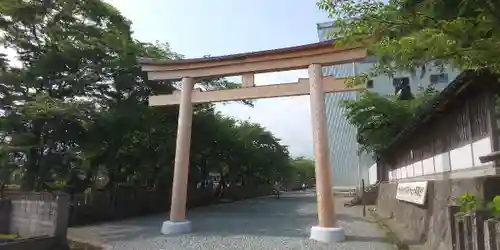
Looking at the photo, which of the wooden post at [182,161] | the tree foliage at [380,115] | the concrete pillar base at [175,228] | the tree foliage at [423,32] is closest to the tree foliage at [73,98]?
the wooden post at [182,161]

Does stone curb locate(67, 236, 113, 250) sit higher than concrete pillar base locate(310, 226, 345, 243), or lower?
lower

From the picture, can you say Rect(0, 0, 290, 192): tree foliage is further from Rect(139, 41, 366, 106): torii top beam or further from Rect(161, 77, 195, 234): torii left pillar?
Rect(161, 77, 195, 234): torii left pillar

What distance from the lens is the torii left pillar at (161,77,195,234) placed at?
1250 centimetres

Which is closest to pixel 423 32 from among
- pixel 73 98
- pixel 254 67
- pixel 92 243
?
pixel 254 67

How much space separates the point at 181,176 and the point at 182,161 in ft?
1.57

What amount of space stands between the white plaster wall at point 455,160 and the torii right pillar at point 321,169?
110 inches

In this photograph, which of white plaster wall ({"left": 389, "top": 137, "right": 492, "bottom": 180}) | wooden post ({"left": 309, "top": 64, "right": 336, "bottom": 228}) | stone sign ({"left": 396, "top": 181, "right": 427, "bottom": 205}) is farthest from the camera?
wooden post ({"left": 309, "top": 64, "right": 336, "bottom": 228})

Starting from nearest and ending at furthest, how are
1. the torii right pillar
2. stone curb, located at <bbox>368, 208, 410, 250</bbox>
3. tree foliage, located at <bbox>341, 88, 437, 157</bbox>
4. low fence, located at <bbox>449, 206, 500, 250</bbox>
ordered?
low fence, located at <bbox>449, 206, 500, 250</bbox>
stone curb, located at <bbox>368, 208, 410, 250</bbox>
the torii right pillar
tree foliage, located at <bbox>341, 88, 437, 157</bbox>

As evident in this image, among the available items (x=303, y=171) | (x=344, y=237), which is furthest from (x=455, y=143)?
(x=303, y=171)

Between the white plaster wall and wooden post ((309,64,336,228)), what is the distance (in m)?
2.79

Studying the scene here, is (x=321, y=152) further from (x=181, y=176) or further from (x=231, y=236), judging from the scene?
(x=181, y=176)

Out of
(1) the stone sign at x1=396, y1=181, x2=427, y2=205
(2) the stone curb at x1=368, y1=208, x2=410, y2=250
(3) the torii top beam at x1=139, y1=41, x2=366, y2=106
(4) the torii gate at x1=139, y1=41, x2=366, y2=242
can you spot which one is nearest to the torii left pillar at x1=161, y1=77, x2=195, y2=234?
(4) the torii gate at x1=139, y1=41, x2=366, y2=242

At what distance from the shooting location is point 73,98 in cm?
1602

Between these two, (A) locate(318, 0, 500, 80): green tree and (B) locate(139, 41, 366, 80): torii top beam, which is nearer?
(A) locate(318, 0, 500, 80): green tree
